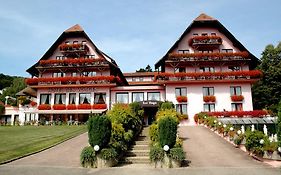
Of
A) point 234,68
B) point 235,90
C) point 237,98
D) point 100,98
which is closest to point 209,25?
point 234,68

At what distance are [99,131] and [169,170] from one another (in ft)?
12.8

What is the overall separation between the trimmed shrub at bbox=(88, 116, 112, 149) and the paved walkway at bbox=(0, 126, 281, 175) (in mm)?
1365

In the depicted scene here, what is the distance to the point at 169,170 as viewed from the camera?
491 inches

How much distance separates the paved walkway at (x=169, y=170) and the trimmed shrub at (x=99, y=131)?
53.7 inches

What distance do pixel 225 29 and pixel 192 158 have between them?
1134 inches

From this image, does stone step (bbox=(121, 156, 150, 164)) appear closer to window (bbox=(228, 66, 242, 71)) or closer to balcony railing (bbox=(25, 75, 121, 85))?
balcony railing (bbox=(25, 75, 121, 85))

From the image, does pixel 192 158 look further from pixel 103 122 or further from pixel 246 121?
pixel 246 121

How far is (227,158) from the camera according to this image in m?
15.3

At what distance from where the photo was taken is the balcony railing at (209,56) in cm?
3788

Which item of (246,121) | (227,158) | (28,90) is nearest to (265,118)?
(246,121)

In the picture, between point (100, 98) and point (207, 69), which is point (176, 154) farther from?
point (207, 69)

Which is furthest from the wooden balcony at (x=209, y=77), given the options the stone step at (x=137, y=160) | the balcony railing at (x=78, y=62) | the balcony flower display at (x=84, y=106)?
the stone step at (x=137, y=160)

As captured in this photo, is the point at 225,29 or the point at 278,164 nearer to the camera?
the point at 278,164

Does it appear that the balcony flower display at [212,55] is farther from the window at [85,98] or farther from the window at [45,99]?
the window at [45,99]
